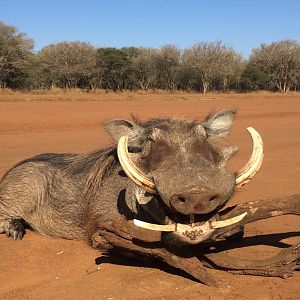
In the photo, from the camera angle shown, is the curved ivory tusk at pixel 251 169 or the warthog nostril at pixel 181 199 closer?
the warthog nostril at pixel 181 199

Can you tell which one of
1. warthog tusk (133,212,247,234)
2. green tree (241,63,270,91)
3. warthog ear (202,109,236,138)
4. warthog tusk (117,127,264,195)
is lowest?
warthog tusk (133,212,247,234)

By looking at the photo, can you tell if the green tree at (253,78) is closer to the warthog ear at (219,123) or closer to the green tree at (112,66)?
the green tree at (112,66)

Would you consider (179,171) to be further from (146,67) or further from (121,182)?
(146,67)

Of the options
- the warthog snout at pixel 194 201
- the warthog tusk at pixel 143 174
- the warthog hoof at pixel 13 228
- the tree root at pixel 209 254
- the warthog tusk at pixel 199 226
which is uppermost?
the warthog tusk at pixel 143 174

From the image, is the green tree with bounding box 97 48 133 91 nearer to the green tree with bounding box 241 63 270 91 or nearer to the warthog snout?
the green tree with bounding box 241 63 270 91

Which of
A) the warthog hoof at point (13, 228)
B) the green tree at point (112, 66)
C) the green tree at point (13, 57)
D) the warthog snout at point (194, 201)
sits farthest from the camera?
the green tree at point (112, 66)

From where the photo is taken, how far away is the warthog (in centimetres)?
319

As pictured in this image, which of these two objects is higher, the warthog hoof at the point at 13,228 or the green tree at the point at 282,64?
the green tree at the point at 282,64

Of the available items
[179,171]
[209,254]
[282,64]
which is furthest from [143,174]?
[282,64]

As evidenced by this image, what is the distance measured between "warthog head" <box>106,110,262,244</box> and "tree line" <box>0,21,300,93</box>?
138 ft

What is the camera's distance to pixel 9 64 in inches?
1785

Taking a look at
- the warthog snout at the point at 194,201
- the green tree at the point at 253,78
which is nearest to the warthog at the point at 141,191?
the warthog snout at the point at 194,201

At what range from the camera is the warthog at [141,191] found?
319 centimetres

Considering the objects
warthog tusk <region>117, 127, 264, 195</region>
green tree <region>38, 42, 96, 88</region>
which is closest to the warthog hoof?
warthog tusk <region>117, 127, 264, 195</region>
